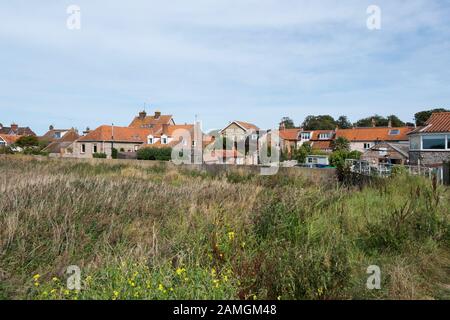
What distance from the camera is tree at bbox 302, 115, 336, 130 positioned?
103469mm

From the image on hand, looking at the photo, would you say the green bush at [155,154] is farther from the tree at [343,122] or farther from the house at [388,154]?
the tree at [343,122]

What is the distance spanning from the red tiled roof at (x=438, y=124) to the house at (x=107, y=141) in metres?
39.4

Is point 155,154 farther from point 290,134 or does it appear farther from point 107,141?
point 290,134

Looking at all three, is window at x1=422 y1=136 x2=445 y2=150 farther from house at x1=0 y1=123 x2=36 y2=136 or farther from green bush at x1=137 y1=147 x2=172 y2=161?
house at x1=0 y1=123 x2=36 y2=136

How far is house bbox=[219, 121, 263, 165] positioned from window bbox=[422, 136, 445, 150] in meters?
17.0

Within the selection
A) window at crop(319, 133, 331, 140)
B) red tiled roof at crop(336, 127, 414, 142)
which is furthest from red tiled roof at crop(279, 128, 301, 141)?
red tiled roof at crop(336, 127, 414, 142)

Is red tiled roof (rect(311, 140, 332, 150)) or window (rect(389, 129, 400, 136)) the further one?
red tiled roof (rect(311, 140, 332, 150))

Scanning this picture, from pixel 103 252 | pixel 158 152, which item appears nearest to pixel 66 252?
pixel 103 252

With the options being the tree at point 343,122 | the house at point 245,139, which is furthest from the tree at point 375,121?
the house at point 245,139

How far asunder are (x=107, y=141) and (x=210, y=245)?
55.1 metres

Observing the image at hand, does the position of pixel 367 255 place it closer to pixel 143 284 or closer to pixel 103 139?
pixel 143 284

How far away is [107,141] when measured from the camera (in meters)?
57.3

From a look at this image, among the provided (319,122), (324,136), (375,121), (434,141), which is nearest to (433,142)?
(434,141)
